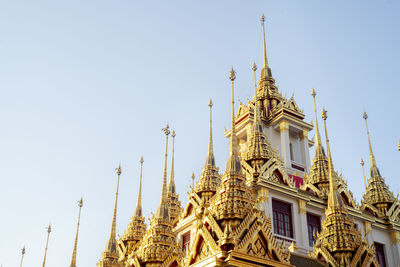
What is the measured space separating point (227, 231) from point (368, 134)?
29.3 m

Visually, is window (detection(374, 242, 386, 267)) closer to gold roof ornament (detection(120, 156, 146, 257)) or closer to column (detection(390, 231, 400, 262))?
column (detection(390, 231, 400, 262))

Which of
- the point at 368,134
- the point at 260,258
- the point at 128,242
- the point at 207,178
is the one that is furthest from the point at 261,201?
the point at 368,134

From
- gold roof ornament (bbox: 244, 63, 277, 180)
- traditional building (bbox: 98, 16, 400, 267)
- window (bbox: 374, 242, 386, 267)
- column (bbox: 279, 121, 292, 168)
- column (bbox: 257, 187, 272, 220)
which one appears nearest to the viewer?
traditional building (bbox: 98, 16, 400, 267)

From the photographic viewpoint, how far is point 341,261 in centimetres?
1925

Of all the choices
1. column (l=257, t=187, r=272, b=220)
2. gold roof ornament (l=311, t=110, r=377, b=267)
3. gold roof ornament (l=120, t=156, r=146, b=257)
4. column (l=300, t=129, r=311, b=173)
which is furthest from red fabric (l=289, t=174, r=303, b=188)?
gold roof ornament (l=311, t=110, r=377, b=267)

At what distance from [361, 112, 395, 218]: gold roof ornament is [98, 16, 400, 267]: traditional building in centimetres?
6

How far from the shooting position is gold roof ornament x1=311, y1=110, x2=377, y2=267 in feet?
63.3

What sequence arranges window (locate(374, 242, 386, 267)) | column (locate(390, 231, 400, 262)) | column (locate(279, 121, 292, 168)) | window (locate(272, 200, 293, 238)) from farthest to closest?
column (locate(279, 121, 292, 168)) → column (locate(390, 231, 400, 262)) → window (locate(374, 242, 386, 267)) → window (locate(272, 200, 293, 238))

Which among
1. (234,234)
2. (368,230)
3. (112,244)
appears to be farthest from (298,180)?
(234,234)

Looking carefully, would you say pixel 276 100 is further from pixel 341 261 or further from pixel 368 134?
pixel 341 261

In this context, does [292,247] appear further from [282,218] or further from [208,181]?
[208,181]

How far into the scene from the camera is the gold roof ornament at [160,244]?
20734 millimetres

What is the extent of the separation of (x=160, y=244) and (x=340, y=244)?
23.3 ft

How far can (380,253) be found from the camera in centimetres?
3228
